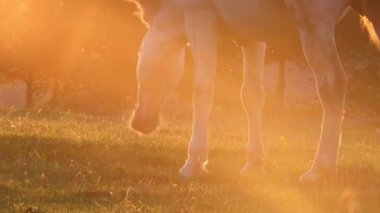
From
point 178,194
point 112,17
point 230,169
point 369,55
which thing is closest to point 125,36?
point 112,17

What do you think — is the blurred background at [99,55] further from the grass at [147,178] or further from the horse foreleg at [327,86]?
the horse foreleg at [327,86]

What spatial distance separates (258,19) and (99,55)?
3406 cm

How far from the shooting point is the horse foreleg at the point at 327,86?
9211 mm

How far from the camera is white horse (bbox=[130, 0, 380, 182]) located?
30.4 feet

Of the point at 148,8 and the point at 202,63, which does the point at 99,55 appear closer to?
the point at 148,8

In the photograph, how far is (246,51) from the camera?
11.2 m

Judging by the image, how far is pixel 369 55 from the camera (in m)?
39.6

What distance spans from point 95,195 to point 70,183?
3.27 ft

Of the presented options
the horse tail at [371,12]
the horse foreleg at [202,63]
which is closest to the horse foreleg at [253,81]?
the horse foreleg at [202,63]

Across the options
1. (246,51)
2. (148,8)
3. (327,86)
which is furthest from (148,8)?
(327,86)

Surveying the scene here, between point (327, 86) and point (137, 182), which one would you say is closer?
point (327, 86)

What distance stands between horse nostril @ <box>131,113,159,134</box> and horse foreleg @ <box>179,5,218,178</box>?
114 centimetres

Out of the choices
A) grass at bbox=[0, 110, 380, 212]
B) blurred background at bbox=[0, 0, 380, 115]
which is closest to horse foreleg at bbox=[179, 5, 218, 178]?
grass at bbox=[0, 110, 380, 212]

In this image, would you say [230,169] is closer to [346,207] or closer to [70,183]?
[70,183]
